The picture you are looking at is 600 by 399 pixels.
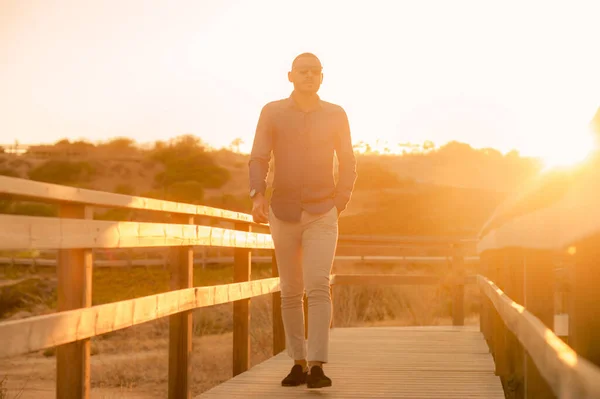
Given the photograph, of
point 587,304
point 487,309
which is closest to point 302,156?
point 587,304

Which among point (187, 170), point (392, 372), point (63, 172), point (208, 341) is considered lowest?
Result: point (208, 341)

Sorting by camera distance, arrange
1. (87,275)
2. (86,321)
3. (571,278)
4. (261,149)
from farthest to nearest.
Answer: (261,149) → (87,275) → (86,321) → (571,278)

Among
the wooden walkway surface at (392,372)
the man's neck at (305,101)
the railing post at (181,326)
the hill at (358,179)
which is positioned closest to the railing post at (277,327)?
the wooden walkway surface at (392,372)

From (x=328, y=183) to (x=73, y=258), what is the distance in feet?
7.03

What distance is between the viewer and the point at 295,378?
5.13 metres

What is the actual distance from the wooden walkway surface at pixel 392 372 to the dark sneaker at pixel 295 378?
0.04m

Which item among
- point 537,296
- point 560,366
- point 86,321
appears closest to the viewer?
point 560,366

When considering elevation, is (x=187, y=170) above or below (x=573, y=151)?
above

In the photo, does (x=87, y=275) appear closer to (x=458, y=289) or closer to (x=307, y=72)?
(x=307, y=72)

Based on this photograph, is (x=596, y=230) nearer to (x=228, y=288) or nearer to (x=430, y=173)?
(x=228, y=288)

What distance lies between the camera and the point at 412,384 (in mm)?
5488

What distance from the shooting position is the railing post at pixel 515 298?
12.3ft

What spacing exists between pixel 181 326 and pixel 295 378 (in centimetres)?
96

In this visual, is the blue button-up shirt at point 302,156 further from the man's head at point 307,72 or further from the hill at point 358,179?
the hill at point 358,179
